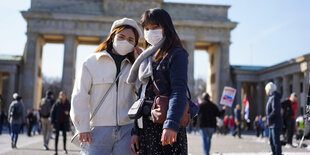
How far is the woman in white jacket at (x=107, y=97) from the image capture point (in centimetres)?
399

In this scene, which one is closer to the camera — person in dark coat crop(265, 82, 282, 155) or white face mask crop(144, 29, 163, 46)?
white face mask crop(144, 29, 163, 46)

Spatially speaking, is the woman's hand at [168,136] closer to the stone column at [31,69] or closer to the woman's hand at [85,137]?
the woman's hand at [85,137]

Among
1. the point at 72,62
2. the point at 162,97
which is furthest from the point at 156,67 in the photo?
the point at 72,62

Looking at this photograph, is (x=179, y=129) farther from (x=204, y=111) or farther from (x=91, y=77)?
(x=204, y=111)

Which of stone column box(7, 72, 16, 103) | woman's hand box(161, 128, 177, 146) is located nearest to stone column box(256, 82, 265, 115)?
stone column box(7, 72, 16, 103)

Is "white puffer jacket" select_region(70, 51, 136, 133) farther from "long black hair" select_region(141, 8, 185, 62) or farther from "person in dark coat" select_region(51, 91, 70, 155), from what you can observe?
"person in dark coat" select_region(51, 91, 70, 155)

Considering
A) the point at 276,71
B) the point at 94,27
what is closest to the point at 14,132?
the point at 94,27

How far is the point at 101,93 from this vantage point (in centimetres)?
416

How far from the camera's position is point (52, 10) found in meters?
45.6

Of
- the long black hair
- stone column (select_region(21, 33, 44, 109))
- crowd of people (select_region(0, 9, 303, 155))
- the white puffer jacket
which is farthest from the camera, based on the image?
stone column (select_region(21, 33, 44, 109))

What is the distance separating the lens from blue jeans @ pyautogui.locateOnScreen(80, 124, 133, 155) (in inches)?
156

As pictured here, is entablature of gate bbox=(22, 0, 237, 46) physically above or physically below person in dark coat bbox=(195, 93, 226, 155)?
above

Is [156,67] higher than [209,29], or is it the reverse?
[209,29]

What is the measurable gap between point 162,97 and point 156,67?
33 cm
